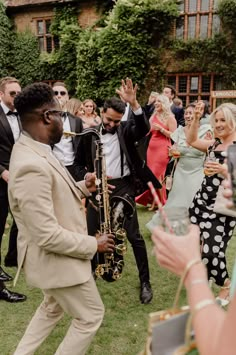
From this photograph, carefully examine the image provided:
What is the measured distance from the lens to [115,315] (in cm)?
389

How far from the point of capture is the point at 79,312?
2449 mm

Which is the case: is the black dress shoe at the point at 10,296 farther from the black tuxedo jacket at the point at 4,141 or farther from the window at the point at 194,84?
the window at the point at 194,84

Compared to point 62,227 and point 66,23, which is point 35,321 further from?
point 66,23

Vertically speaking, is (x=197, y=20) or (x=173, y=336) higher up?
(x=197, y=20)

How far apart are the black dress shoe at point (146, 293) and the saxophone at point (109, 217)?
63 cm

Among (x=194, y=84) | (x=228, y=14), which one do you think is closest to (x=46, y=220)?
(x=228, y=14)

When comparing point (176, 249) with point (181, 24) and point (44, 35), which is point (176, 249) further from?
point (44, 35)

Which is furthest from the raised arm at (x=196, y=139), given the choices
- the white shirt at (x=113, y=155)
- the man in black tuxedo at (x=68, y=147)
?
the man in black tuxedo at (x=68, y=147)

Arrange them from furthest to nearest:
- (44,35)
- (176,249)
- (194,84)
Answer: (44,35), (194,84), (176,249)

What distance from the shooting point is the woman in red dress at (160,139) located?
7309 millimetres

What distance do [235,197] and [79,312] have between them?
5.18ft

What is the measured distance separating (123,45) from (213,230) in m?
12.4

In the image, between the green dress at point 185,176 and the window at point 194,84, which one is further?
the window at point 194,84

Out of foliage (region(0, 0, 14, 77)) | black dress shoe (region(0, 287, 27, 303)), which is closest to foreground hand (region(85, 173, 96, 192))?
black dress shoe (region(0, 287, 27, 303))
